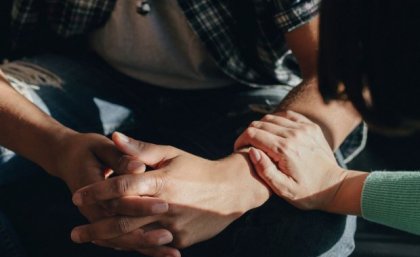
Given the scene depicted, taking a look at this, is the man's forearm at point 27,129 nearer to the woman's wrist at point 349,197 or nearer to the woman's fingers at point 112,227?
the woman's fingers at point 112,227

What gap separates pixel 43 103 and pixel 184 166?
17.9 inches

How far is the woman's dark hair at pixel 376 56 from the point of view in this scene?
73 cm

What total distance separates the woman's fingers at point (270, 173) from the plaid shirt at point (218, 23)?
305mm

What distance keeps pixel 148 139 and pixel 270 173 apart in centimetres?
36

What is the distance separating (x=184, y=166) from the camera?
0.97m

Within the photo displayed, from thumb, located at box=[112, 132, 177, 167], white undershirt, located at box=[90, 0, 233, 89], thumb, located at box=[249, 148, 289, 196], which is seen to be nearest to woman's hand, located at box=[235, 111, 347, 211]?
thumb, located at box=[249, 148, 289, 196]

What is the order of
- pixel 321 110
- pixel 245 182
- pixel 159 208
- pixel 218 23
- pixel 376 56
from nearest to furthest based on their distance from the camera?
pixel 376 56 < pixel 159 208 < pixel 245 182 < pixel 321 110 < pixel 218 23

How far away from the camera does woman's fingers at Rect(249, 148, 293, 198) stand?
1022mm

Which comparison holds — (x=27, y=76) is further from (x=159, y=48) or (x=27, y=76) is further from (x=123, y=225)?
(x=123, y=225)

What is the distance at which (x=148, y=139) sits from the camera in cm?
129

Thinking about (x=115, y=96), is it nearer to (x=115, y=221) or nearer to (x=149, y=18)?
(x=149, y=18)

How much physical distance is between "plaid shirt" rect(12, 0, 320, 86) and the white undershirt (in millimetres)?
37

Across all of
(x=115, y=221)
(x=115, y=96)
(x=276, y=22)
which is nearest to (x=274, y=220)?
(x=115, y=221)

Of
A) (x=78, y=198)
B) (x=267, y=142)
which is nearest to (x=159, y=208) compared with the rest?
(x=78, y=198)
